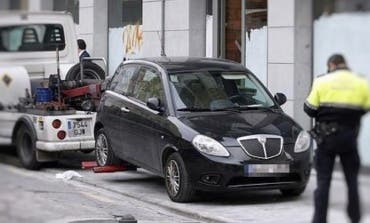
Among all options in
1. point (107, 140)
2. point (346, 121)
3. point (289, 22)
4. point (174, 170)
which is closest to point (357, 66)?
point (346, 121)

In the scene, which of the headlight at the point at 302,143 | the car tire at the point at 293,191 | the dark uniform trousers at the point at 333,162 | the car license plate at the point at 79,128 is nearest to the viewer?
the dark uniform trousers at the point at 333,162

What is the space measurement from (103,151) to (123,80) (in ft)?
3.34

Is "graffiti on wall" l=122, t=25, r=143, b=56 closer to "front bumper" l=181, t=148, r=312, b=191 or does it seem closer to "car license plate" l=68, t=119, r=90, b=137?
"car license plate" l=68, t=119, r=90, b=137

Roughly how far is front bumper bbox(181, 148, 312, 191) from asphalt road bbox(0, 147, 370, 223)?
225 millimetres

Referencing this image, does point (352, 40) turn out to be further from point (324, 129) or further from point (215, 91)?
point (215, 91)

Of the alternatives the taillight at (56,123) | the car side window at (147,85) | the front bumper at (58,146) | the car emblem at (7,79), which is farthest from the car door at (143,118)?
the car emblem at (7,79)

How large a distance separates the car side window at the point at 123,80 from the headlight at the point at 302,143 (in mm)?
2500

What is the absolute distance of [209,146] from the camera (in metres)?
7.20

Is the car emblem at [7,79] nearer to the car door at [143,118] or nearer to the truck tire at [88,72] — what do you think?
the car door at [143,118]

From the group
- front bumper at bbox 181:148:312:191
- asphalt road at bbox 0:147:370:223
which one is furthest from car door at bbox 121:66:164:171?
front bumper at bbox 181:148:312:191

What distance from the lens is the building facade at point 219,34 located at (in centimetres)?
1078

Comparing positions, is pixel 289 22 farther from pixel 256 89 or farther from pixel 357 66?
pixel 357 66

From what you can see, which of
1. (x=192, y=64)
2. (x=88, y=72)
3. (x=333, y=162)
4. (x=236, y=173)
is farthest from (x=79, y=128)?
(x=333, y=162)

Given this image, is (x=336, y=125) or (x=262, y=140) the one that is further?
(x=262, y=140)
